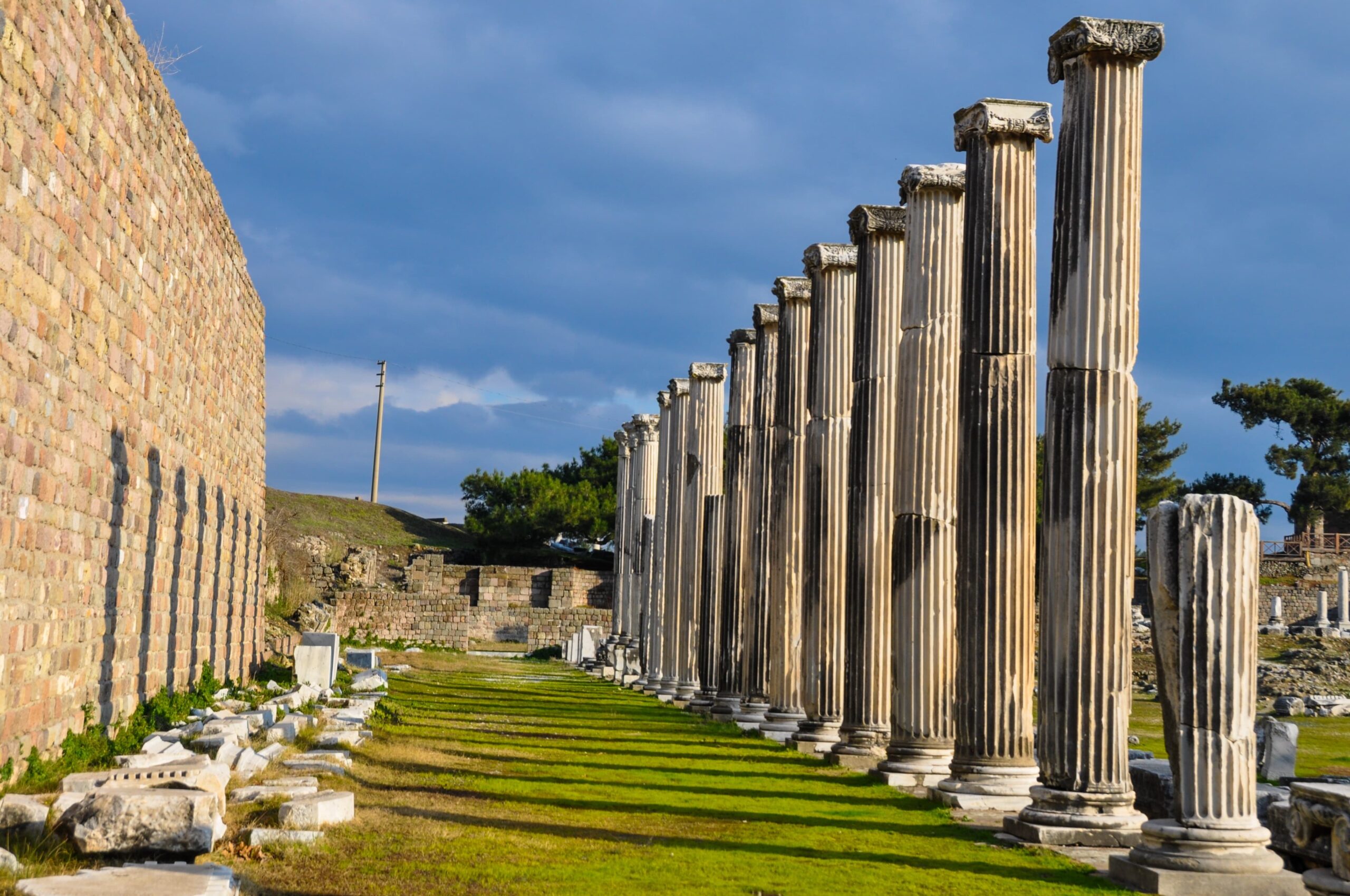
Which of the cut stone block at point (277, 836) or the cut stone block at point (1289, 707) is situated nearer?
the cut stone block at point (277, 836)

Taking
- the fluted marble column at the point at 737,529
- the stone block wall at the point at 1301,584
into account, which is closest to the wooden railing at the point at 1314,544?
the stone block wall at the point at 1301,584

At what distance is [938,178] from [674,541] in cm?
1528

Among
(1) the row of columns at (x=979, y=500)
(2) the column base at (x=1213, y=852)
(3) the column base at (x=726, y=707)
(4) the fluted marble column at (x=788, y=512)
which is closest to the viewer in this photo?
(2) the column base at (x=1213, y=852)

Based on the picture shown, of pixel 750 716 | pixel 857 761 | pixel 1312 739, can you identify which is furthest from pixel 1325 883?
pixel 1312 739

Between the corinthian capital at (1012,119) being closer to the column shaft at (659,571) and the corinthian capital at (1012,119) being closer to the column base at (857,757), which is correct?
the column base at (857,757)

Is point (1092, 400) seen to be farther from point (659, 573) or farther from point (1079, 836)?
point (659, 573)

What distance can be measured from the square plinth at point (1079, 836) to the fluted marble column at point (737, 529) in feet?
34.8

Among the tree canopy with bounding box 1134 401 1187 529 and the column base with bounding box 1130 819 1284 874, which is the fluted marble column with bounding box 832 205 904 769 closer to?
the column base with bounding box 1130 819 1284 874

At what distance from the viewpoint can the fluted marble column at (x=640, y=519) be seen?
3228cm

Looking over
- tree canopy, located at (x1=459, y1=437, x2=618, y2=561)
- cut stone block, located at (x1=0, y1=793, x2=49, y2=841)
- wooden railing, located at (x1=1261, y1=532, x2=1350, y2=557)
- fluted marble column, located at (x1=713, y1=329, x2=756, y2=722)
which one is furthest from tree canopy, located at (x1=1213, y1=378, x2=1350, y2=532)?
cut stone block, located at (x1=0, y1=793, x2=49, y2=841)

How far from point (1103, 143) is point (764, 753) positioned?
808cm

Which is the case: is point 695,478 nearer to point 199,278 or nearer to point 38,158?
point 199,278

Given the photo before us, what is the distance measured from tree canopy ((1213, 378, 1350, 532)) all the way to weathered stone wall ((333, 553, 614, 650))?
33246 millimetres

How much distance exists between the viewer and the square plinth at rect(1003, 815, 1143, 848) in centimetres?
873
